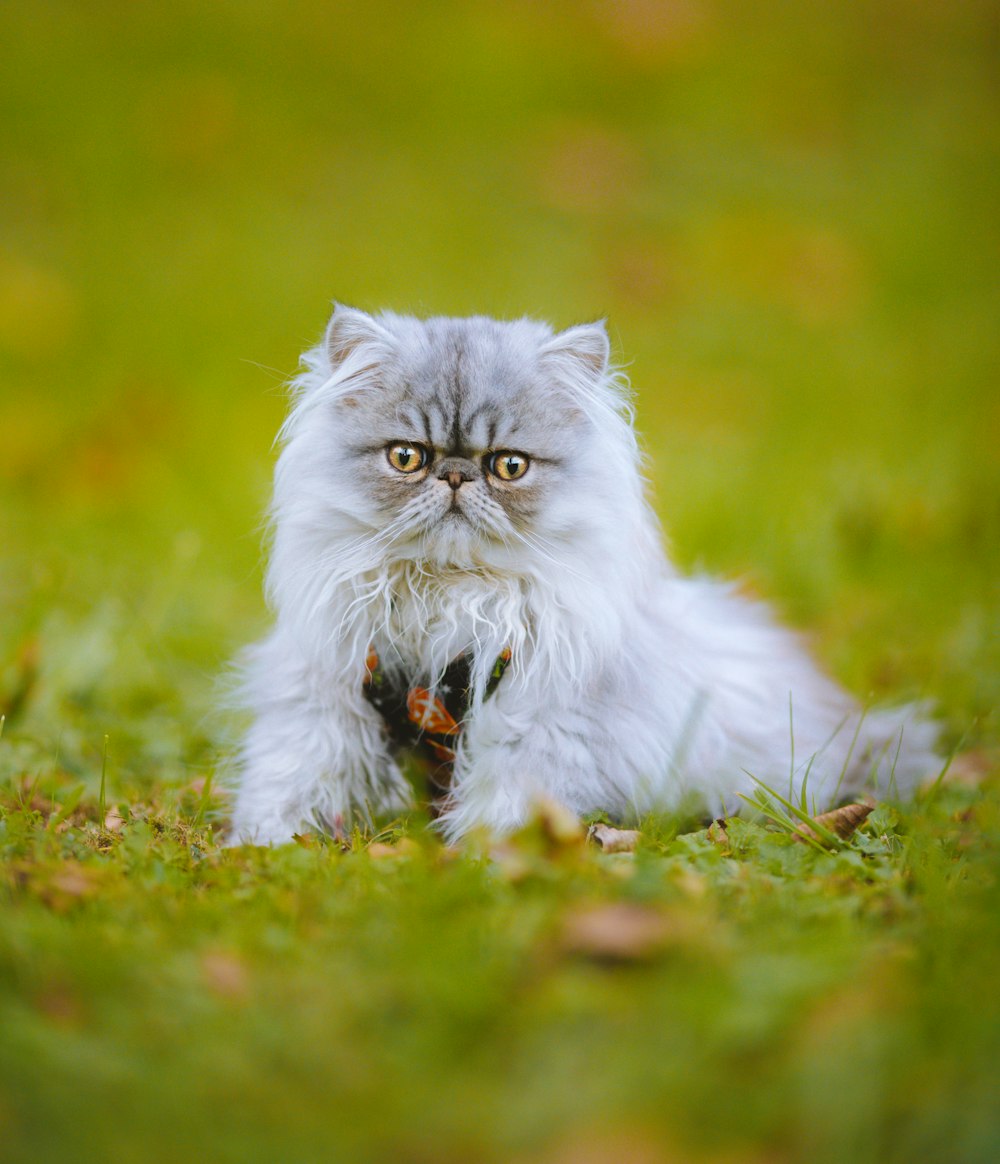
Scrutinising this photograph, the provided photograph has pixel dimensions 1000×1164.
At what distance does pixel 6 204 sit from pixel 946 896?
11.1m

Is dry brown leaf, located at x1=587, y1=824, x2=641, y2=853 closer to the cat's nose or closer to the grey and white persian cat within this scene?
the grey and white persian cat

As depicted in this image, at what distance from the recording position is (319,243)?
10055mm

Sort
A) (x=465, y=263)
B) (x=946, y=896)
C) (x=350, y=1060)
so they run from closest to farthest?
(x=350, y=1060)
(x=946, y=896)
(x=465, y=263)

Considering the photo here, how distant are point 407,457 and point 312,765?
86 centimetres

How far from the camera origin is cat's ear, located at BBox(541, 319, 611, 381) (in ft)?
8.52

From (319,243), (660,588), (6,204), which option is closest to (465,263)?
(319,243)

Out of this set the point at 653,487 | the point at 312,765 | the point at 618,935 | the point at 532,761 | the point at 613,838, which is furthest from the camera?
the point at 653,487

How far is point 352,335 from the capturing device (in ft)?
8.53

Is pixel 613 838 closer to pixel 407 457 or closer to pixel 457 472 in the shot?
pixel 457 472

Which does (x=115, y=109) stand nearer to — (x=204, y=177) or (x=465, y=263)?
(x=204, y=177)

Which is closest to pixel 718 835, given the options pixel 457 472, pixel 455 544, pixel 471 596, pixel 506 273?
pixel 471 596

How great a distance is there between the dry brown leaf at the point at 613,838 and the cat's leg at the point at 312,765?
0.59 m

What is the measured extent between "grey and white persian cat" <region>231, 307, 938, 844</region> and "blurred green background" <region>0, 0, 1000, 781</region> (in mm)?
700

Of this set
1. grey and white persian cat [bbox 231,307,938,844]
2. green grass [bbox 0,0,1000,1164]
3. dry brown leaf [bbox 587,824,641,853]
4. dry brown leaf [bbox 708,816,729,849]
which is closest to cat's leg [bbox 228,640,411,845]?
grey and white persian cat [bbox 231,307,938,844]
